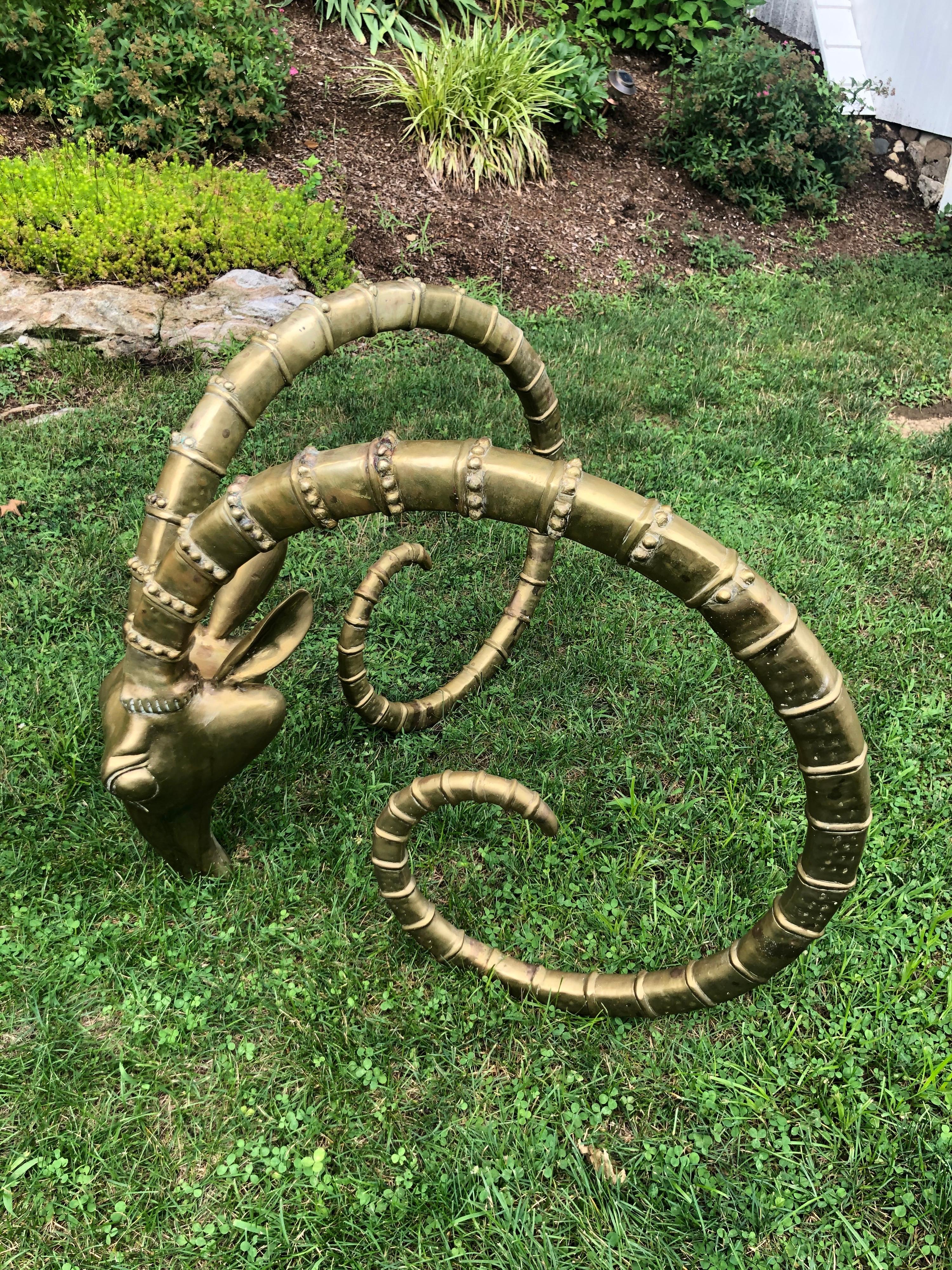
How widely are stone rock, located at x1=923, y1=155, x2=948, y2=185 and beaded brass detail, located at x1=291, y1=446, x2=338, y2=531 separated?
734 centimetres

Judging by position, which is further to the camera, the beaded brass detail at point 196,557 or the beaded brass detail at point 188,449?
the beaded brass detail at point 188,449

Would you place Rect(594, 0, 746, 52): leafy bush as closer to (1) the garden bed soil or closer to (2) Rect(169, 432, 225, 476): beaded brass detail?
(1) the garden bed soil

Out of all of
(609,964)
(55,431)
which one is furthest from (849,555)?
(55,431)

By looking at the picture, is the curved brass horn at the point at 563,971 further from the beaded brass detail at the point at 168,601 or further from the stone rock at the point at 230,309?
the stone rock at the point at 230,309

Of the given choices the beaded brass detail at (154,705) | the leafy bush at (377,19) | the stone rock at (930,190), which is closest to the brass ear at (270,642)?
the beaded brass detail at (154,705)

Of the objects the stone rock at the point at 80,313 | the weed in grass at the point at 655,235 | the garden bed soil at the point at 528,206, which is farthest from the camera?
the weed in grass at the point at 655,235


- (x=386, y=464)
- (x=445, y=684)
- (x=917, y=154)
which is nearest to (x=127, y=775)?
(x=386, y=464)

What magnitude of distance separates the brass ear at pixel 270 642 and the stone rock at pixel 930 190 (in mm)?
7044

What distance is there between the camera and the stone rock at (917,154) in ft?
22.8

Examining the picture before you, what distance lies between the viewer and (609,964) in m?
2.11

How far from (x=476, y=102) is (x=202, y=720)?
5484mm

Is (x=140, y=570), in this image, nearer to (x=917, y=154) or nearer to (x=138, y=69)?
(x=138, y=69)

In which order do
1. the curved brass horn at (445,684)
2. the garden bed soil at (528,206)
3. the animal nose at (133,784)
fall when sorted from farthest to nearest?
the garden bed soil at (528,206), the curved brass horn at (445,684), the animal nose at (133,784)

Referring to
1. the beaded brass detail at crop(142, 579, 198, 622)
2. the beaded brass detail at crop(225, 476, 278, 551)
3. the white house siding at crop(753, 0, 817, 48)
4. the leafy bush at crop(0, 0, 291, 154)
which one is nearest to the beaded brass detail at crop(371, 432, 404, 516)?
the beaded brass detail at crop(225, 476, 278, 551)
